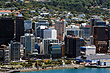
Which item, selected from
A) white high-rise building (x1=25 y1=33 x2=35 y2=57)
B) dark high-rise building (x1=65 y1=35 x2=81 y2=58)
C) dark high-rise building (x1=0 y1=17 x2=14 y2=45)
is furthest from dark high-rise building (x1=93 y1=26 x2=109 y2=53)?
dark high-rise building (x1=0 y1=17 x2=14 y2=45)

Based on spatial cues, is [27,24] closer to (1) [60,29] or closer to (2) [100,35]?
(1) [60,29]

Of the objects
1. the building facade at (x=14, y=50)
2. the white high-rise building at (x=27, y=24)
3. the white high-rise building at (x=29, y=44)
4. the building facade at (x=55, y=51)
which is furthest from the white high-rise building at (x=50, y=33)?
the building facade at (x=14, y=50)

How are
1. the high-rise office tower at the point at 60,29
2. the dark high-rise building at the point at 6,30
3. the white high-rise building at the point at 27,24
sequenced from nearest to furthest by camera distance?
the dark high-rise building at the point at 6,30
the high-rise office tower at the point at 60,29
the white high-rise building at the point at 27,24

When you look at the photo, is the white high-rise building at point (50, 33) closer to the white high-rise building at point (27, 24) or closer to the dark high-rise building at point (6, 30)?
the white high-rise building at point (27, 24)

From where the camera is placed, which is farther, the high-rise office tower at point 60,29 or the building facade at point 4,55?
the high-rise office tower at point 60,29

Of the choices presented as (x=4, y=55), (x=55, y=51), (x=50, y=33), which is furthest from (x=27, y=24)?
(x=4, y=55)

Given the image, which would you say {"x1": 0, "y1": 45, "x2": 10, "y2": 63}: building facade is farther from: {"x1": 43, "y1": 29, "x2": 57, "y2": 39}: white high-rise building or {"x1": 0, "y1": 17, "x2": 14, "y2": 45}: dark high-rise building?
{"x1": 43, "y1": 29, "x2": 57, "y2": 39}: white high-rise building

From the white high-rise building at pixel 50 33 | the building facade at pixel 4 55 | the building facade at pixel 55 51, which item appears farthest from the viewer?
the white high-rise building at pixel 50 33

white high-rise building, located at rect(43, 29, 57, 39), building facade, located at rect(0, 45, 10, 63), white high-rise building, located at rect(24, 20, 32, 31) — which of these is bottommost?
building facade, located at rect(0, 45, 10, 63)

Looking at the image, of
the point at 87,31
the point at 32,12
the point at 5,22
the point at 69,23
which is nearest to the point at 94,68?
the point at 5,22

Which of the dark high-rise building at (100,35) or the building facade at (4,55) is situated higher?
the dark high-rise building at (100,35)

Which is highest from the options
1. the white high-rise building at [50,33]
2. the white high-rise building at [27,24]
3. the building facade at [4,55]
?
the white high-rise building at [27,24]
